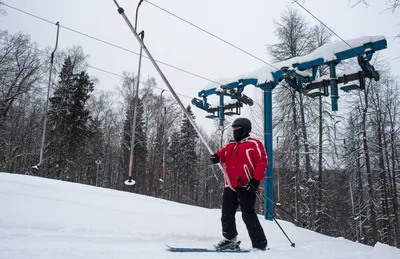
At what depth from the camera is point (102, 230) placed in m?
3.37

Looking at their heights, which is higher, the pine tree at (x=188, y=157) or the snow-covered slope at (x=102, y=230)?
the pine tree at (x=188, y=157)

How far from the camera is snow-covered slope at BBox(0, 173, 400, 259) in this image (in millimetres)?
2447

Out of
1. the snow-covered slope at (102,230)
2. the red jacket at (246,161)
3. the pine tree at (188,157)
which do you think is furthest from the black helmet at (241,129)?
the pine tree at (188,157)

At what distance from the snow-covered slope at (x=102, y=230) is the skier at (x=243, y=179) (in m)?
0.37

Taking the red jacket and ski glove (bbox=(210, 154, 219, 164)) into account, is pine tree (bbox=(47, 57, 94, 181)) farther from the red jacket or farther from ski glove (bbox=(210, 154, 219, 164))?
the red jacket

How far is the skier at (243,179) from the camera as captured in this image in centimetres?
361

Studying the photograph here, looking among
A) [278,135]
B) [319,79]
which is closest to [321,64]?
[319,79]

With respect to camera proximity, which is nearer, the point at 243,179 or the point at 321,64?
the point at 243,179

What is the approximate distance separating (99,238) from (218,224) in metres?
2.51

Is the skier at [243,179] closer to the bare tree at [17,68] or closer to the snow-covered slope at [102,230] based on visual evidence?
the snow-covered slope at [102,230]

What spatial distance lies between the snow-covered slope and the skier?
37cm

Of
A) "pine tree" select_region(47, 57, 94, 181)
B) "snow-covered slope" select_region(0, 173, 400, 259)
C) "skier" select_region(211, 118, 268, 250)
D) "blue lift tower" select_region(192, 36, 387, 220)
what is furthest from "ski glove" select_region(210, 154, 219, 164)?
"pine tree" select_region(47, 57, 94, 181)

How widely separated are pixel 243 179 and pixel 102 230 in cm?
201

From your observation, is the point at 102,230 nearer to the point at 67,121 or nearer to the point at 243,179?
the point at 243,179
